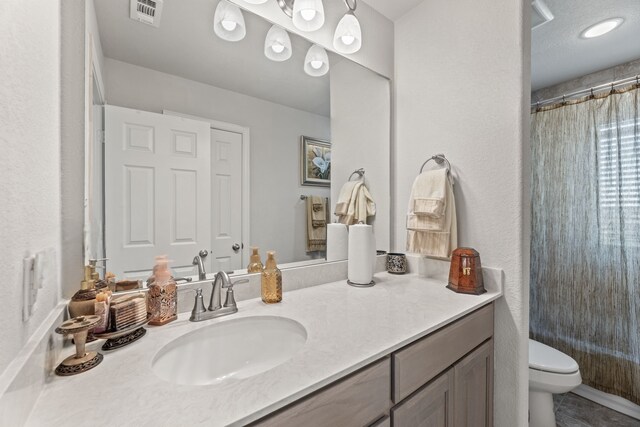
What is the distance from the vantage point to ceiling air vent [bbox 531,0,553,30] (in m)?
1.44

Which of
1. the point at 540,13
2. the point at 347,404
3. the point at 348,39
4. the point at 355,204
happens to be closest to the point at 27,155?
the point at 347,404

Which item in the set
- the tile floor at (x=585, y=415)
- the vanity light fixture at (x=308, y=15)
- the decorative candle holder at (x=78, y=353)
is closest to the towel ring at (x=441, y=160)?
the vanity light fixture at (x=308, y=15)

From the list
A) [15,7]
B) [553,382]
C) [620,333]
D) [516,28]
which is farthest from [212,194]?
[620,333]

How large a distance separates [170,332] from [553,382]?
187 centimetres

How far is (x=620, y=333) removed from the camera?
5.93ft

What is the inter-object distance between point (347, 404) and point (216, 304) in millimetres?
514

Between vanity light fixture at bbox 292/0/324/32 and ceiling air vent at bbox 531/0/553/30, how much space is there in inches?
43.3

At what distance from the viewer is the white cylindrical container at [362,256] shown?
129 centimetres

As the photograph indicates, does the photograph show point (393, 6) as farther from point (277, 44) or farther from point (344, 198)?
point (344, 198)

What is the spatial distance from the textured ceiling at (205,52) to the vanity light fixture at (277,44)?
0.02 m

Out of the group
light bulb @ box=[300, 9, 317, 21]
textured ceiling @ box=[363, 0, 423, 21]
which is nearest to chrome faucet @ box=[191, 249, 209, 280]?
light bulb @ box=[300, 9, 317, 21]

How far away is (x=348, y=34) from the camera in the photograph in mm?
1378

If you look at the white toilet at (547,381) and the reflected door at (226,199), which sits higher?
the reflected door at (226,199)

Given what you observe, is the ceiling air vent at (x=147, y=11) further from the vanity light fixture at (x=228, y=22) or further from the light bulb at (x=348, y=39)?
the light bulb at (x=348, y=39)
